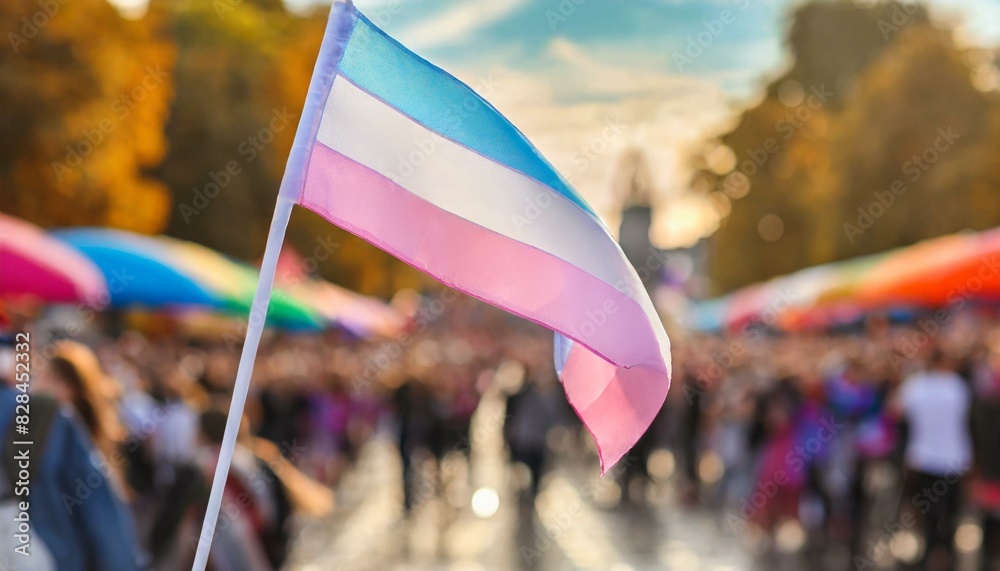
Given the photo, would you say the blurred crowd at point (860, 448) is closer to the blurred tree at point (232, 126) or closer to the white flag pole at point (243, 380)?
the white flag pole at point (243, 380)

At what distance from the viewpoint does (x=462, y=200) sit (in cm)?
444

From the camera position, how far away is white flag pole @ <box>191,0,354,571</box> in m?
3.72

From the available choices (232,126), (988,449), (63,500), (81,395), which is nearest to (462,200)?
(63,500)

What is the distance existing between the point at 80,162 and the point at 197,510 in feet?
66.0

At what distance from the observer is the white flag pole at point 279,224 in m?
3.72

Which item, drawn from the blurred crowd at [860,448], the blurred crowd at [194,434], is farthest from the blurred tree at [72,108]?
the blurred crowd at [860,448]

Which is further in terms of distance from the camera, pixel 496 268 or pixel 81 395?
pixel 81 395

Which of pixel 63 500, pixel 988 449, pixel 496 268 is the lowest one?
pixel 988 449

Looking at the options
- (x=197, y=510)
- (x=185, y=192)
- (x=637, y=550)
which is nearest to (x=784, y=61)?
(x=185, y=192)

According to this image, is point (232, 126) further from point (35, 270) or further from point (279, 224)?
point (279, 224)

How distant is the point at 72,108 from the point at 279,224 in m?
21.7

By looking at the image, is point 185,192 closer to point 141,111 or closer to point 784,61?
point 141,111

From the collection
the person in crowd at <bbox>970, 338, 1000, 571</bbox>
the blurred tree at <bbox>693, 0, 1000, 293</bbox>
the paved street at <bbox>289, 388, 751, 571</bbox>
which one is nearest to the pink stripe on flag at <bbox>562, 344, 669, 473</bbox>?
the person in crowd at <bbox>970, 338, 1000, 571</bbox>

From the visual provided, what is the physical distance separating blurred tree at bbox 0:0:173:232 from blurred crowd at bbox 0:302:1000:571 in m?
3.38
